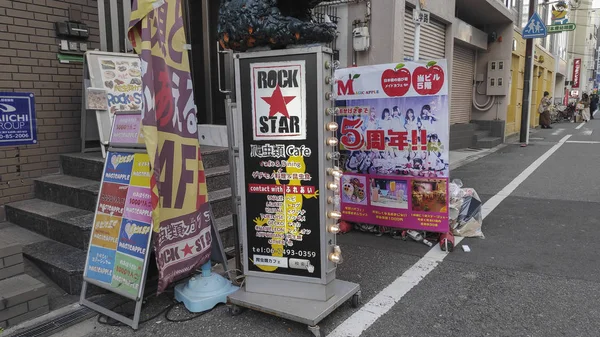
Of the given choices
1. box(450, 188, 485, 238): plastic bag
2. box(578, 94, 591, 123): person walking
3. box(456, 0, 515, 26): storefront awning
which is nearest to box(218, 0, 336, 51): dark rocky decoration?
box(450, 188, 485, 238): plastic bag

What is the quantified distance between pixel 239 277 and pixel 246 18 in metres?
2.19

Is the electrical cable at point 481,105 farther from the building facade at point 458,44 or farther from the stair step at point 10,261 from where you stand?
the stair step at point 10,261

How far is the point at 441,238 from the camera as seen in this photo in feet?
15.7

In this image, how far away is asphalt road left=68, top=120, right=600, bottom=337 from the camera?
10.3 ft

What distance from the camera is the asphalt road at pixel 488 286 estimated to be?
3.13 m

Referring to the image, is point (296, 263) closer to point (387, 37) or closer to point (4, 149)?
point (4, 149)

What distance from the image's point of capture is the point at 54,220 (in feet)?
14.2

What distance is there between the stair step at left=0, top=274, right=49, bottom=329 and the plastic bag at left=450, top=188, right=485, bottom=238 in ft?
14.4

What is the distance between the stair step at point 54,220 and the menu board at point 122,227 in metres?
Answer: 0.61

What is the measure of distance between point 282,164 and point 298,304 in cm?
107

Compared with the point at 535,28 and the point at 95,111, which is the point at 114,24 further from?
the point at 535,28

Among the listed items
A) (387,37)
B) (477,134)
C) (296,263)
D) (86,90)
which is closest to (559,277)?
(296,263)

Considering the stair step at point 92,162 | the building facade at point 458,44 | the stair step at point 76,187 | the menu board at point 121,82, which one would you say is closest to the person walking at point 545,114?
the building facade at point 458,44

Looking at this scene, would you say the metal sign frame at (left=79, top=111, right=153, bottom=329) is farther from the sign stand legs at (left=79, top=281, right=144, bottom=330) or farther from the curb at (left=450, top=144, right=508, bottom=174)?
the curb at (left=450, top=144, right=508, bottom=174)
